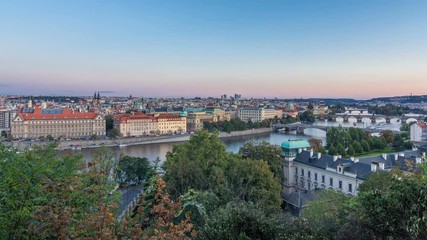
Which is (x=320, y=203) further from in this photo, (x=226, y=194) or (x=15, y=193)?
(x=15, y=193)

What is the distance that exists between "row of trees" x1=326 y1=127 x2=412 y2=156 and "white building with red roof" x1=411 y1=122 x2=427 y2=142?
11.5ft

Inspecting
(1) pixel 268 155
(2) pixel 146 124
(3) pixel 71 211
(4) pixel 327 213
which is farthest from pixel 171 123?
(3) pixel 71 211

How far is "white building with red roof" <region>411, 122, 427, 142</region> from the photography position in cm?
3328

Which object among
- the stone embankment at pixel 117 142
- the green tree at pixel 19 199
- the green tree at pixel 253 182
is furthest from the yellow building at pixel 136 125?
the green tree at pixel 19 199

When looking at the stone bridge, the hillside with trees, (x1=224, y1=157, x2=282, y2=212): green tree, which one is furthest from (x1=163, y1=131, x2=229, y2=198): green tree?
the stone bridge

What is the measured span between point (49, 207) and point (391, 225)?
3425mm

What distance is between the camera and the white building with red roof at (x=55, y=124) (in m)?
39.5

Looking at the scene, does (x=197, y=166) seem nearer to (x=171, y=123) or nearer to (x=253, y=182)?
(x=253, y=182)

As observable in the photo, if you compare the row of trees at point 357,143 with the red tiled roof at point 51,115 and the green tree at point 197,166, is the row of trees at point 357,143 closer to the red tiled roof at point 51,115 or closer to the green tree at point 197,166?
the green tree at point 197,166

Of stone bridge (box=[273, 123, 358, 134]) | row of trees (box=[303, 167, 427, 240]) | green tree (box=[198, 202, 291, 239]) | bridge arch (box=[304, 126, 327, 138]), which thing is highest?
row of trees (box=[303, 167, 427, 240])

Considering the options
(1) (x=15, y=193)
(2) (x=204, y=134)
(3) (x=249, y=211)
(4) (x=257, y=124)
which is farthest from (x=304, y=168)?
(4) (x=257, y=124)

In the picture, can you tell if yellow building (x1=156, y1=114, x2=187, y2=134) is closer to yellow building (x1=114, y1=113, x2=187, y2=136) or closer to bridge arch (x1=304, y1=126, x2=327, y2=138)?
yellow building (x1=114, y1=113, x2=187, y2=136)

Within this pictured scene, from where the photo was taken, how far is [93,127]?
140 ft

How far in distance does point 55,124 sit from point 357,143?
3147 centimetres
